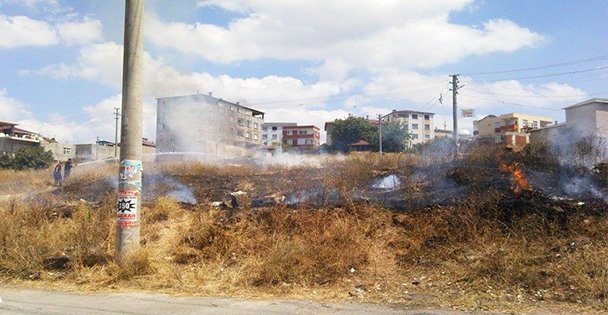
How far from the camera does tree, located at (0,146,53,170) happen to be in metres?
40.2

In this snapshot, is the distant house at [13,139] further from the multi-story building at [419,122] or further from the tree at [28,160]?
the multi-story building at [419,122]

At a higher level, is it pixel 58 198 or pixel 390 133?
pixel 390 133

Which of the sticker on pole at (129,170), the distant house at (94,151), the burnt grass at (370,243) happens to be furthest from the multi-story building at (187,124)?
the distant house at (94,151)

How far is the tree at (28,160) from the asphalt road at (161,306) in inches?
1585

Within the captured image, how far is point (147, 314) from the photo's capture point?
518 centimetres

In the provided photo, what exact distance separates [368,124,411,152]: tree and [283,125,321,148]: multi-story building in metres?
36.0

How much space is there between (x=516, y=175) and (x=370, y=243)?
578 cm

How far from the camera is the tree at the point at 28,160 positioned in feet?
132

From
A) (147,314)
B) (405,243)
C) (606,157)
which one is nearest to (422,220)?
(405,243)

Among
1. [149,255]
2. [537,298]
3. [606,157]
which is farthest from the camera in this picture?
[606,157]

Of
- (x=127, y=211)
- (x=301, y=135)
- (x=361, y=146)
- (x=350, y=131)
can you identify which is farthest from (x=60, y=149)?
(x=127, y=211)

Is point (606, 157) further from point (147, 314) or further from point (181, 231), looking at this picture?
point (147, 314)

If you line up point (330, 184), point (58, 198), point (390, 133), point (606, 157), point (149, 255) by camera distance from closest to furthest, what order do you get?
1. point (149, 255)
2. point (330, 184)
3. point (58, 198)
4. point (606, 157)
5. point (390, 133)

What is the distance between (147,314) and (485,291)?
431 centimetres
